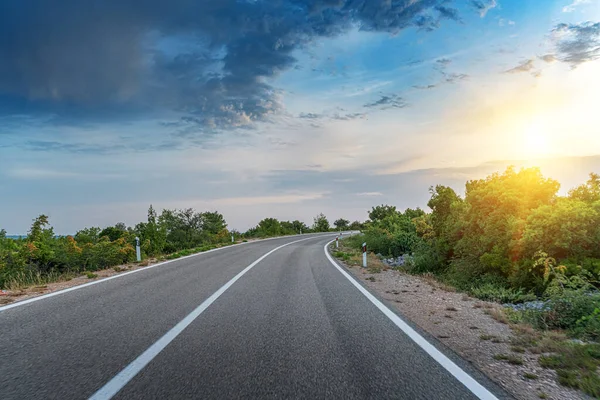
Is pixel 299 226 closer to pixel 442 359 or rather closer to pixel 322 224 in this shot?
pixel 322 224

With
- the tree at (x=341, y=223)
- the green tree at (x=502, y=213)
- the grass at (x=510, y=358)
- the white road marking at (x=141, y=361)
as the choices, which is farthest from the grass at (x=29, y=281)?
the tree at (x=341, y=223)

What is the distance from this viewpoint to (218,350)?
4.74 m

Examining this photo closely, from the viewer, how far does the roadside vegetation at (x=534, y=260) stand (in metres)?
5.41

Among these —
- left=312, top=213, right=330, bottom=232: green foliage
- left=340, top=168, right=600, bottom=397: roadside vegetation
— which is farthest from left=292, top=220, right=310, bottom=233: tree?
left=340, top=168, right=600, bottom=397: roadside vegetation

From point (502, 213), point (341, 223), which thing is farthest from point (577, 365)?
point (341, 223)

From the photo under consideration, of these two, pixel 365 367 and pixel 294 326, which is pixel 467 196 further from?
pixel 365 367

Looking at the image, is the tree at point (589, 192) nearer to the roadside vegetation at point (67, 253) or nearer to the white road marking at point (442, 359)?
the white road marking at point (442, 359)

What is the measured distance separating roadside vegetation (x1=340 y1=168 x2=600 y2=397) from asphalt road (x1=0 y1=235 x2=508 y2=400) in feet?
5.25

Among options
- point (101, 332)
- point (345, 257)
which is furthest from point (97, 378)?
point (345, 257)

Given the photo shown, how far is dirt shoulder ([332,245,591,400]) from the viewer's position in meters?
4.00

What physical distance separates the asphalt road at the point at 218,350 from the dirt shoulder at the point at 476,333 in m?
0.37

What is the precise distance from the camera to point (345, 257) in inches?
752

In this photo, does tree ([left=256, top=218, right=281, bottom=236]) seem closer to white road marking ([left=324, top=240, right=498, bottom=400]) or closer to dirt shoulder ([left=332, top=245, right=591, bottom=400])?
dirt shoulder ([left=332, top=245, right=591, bottom=400])

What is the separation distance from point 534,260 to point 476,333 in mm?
6349
